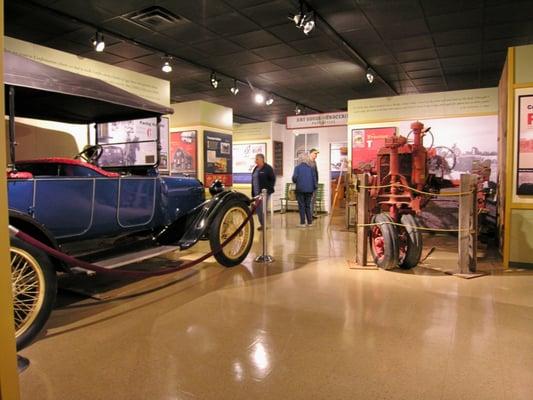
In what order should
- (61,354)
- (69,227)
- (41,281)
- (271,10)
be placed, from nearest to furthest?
(61,354), (41,281), (69,227), (271,10)

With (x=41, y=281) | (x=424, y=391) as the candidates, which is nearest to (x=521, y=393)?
(x=424, y=391)

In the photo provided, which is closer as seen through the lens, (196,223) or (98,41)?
(196,223)

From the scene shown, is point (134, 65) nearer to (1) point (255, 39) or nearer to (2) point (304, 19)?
(1) point (255, 39)

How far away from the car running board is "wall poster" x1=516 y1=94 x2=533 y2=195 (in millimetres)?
4058

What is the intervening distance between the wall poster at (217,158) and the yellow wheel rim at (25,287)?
6.36m

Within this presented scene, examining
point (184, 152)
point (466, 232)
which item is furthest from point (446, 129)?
point (184, 152)

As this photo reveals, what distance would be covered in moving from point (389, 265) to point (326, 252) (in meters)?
1.35

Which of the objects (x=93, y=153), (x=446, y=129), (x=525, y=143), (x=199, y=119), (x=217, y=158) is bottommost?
(x=93, y=153)

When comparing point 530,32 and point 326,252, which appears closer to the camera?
point 326,252

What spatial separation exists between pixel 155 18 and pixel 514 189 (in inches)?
205

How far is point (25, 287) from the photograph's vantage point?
2836 millimetres

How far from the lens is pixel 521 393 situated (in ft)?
7.23

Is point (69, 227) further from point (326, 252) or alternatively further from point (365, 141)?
point (365, 141)

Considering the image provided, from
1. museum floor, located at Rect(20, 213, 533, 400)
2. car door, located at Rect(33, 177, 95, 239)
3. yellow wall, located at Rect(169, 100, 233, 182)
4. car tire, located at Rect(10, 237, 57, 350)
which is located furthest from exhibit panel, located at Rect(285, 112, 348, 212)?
car tire, located at Rect(10, 237, 57, 350)
